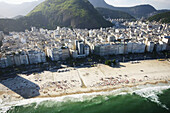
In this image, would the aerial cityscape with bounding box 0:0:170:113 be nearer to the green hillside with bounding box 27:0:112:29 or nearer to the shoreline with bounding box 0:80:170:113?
the shoreline with bounding box 0:80:170:113

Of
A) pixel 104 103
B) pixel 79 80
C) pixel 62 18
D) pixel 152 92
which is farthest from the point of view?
pixel 62 18

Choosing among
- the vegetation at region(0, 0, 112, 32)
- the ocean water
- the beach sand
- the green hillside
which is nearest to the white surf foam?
the ocean water

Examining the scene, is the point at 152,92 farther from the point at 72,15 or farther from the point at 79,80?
the point at 72,15

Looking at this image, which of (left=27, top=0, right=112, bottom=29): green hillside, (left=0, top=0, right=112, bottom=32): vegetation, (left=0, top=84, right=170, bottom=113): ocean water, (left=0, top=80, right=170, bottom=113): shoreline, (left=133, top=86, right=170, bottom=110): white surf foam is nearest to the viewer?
(left=0, top=84, right=170, bottom=113): ocean water

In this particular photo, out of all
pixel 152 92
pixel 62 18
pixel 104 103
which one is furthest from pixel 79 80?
pixel 62 18

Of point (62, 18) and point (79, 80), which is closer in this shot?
point (79, 80)
